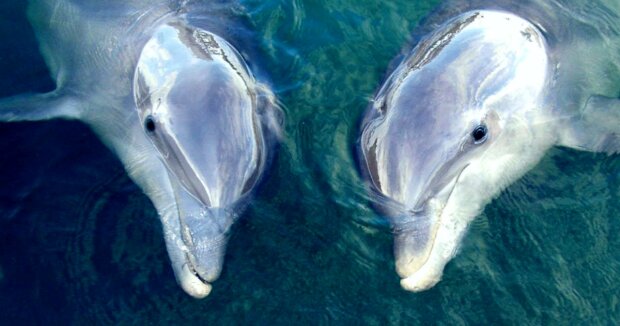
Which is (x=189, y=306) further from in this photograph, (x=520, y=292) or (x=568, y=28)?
(x=568, y=28)

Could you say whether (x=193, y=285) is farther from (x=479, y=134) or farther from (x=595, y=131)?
(x=595, y=131)

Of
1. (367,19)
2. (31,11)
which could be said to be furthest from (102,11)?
(367,19)

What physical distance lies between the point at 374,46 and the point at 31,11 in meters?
4.48

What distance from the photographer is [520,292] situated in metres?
7.16

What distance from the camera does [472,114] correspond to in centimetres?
730

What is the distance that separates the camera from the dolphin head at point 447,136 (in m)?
7.04

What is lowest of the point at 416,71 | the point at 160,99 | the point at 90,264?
the point at 90,264

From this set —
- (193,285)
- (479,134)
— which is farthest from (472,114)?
(193,285)

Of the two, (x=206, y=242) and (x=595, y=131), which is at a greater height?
(x=595, y=131)

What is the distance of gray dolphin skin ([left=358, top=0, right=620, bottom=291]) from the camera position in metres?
7.06

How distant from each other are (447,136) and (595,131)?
6.95 ft

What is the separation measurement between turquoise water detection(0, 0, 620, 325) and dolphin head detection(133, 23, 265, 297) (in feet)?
0.83

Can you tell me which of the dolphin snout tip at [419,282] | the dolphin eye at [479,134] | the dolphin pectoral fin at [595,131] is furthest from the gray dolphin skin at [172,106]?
the dolphin pectoral fin at [595,131]

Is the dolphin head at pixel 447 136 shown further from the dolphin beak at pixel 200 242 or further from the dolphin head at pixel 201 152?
the dolphin beak at pixel 200 242
